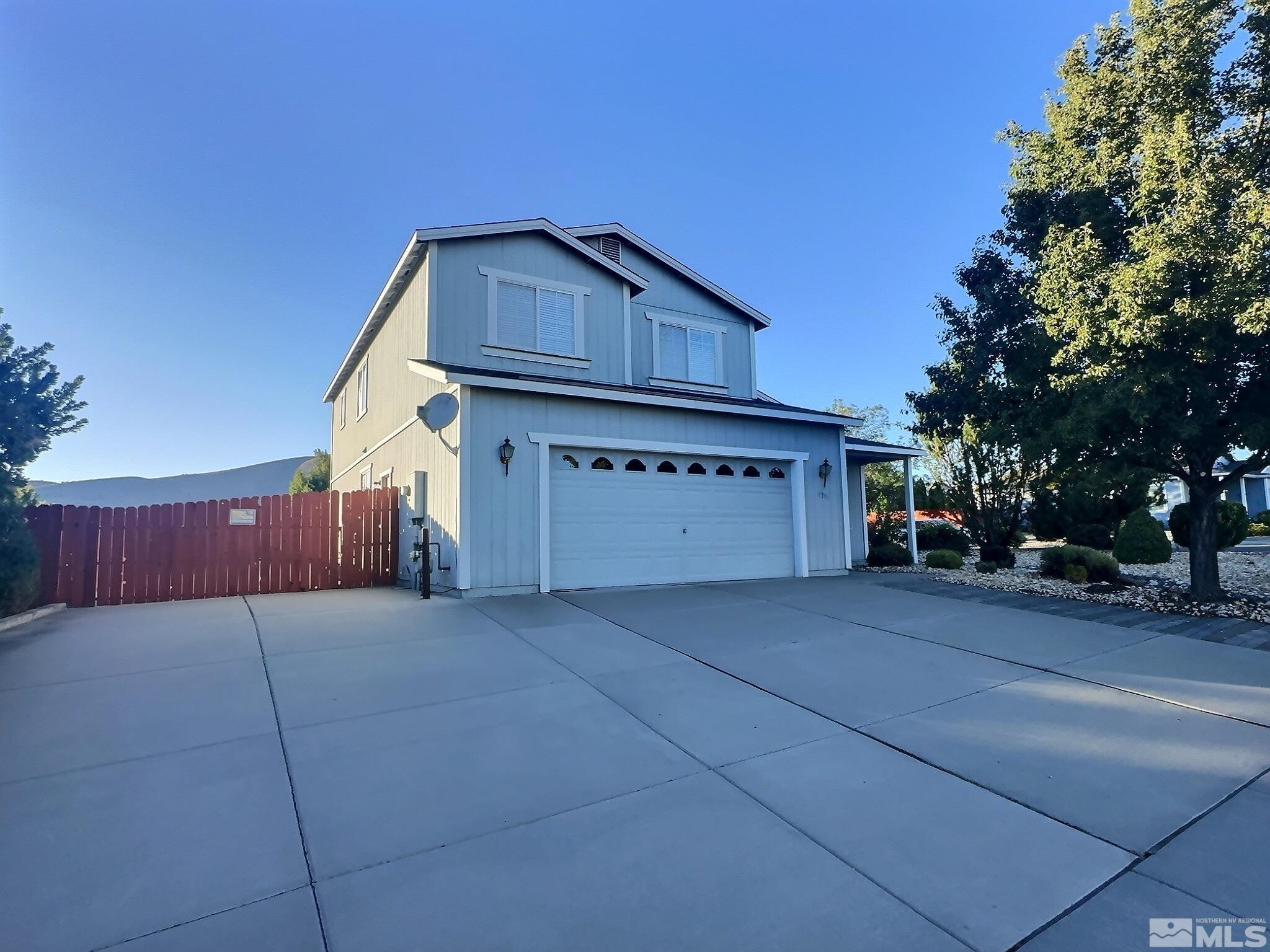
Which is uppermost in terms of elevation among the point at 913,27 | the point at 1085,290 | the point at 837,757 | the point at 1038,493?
the point at 913,27

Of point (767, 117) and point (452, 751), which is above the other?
point (767, 117)

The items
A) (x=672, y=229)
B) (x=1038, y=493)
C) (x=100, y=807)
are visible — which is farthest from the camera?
(x=1038, y=493)

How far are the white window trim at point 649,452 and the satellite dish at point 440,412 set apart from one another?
1129 millimetres

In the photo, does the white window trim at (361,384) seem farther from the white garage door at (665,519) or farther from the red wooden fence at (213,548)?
the white garage door at (665,519)

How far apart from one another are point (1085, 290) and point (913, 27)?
6385mm

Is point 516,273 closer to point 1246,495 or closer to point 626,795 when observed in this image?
point 626,795

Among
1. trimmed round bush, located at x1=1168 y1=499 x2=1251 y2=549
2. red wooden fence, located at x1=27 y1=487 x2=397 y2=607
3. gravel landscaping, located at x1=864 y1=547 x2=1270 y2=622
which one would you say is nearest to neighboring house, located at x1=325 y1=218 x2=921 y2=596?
red wooden fence, located at x1=27 y1=487 x2=397 y2=607

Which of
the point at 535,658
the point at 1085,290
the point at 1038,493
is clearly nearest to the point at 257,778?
the point at 535,658

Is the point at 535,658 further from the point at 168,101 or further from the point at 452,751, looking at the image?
the point at 168,101

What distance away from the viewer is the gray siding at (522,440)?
829 cm

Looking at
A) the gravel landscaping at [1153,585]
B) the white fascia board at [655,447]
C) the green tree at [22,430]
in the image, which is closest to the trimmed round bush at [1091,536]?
the gravel landscaping at [1153,585]

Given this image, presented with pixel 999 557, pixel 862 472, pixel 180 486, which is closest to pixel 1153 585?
pixel 999 557

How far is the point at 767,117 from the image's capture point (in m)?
12.9

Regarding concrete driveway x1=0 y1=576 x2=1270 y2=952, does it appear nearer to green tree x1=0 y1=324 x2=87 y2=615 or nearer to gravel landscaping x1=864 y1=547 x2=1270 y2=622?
green tree x1=0 y1=324 x2=87 y2=615
